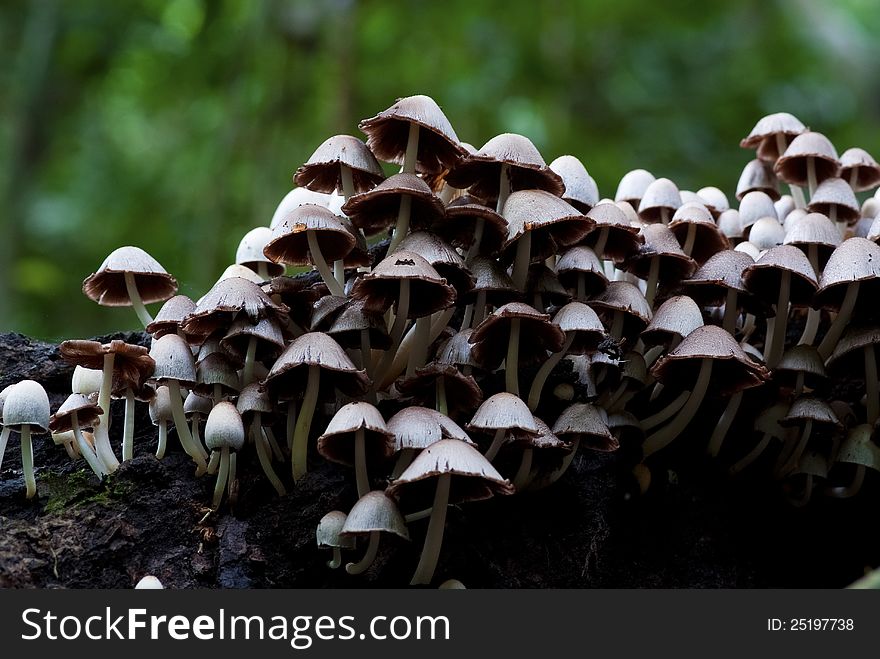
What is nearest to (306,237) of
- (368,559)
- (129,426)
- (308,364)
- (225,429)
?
(308,364)

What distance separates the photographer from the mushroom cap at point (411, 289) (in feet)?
7.60

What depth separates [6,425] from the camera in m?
2.48

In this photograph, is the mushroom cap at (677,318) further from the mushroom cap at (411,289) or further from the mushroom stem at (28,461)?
the mushroom stem at (28,461)

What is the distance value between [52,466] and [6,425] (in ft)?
1.19

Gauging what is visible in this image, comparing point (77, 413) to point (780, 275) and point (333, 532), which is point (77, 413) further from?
point (780, 275)

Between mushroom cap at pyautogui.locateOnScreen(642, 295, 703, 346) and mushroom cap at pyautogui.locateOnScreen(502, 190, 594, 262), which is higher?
mushroom cap at pyautogui.locateOnScreen(502, 190, 594, 262)

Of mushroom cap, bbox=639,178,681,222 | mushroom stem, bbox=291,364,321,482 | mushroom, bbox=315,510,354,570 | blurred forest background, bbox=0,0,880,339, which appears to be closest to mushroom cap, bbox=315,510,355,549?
mushroom, bbox=315,510,354,570

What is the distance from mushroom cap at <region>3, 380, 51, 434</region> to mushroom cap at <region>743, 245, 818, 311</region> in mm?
2141

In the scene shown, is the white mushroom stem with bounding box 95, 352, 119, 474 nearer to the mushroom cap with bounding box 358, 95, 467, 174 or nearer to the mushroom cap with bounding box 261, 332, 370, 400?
the mushroom cap with bounding box 261, 332, 370, 400

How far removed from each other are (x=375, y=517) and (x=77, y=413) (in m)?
1.05

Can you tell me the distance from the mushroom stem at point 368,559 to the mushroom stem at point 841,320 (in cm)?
161

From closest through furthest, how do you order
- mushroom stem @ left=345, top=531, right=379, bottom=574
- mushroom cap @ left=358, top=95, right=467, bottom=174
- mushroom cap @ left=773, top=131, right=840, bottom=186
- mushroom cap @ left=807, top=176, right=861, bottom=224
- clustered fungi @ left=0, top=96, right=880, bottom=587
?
1. mushroom stem @ left=345, top=531, right=379, bottom=574
2. clustered fungi @ left=0, top=96, right=880, bottom=587
3. mushroom cap @ left=358, top=95, right=467, bottom=174
4. mushroom cap @ left=807, top=176, right=861, bottom=224
5. mushroom cap @ left=773, top=131, right=840, bottom=186

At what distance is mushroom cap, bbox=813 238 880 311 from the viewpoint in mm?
2514

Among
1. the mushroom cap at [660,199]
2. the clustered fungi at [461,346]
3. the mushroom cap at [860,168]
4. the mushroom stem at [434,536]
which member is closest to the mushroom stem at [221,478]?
the clustered fungi at [461,346]
